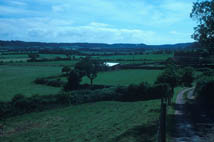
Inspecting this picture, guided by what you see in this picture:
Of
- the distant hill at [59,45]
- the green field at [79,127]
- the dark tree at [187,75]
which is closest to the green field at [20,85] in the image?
the green field at [79,127]

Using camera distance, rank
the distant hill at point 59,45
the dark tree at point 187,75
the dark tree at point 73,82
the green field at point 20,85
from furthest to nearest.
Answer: the distant hill at point 59,45
the dark tree at point 73,82
the green field at point 20,85
the dark tree at point 187,75

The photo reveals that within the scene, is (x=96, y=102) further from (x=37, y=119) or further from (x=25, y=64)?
(x=25, y=64)

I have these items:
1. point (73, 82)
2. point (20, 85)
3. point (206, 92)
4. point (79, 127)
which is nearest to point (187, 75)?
point (206, 92)

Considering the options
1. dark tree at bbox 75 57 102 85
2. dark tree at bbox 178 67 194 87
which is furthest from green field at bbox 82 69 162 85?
dark tree at bbox 178 67 194 87

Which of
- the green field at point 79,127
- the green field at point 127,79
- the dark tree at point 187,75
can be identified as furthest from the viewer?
the green field at point 127,79

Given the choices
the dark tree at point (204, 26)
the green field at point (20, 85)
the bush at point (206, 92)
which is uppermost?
the dark tree at point (204, 26)

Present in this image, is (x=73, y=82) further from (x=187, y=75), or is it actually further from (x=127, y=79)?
(x=187, y=75)

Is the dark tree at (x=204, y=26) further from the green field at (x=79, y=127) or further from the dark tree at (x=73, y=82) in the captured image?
the dark tree at (x=73, y=82)

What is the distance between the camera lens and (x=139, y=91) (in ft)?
124

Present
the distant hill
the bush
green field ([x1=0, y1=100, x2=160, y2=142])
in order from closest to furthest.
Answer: green field ([x1=0, y1=100, x2=160, y2=142])
the bush
the distant hill

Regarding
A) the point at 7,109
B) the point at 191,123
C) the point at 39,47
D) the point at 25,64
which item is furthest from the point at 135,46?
the point at 191,123

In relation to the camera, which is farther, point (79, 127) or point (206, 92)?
point (206, 92)

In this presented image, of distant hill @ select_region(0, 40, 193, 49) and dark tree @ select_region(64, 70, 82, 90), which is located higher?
distant hill @ select_region(0, 40, 193, 49)

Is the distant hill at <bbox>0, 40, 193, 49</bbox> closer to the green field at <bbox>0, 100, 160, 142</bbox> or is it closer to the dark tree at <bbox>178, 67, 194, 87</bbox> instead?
the dark tree at <bbox>178, 67, 194, 87</bbox>
